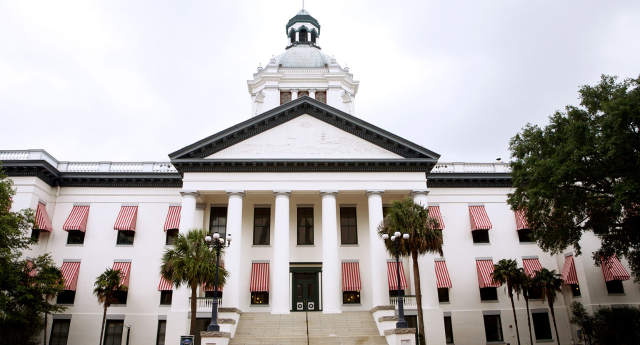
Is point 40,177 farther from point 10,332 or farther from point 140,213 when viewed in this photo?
point 10,332

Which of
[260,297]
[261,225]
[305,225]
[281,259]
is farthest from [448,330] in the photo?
[261,225]

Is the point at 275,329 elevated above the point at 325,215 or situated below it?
below

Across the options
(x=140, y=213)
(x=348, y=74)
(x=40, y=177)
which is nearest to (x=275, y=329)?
(x=140, y=213)

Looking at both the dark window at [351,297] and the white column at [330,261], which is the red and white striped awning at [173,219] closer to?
the white column at [330,261]

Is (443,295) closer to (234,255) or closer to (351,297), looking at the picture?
(351,297)

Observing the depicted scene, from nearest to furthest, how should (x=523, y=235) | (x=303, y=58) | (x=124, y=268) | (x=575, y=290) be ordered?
1. (x=124, y=268)
2. (x=575, y=290)
3. (x=523, y=235)
4. (x=303, y=58)

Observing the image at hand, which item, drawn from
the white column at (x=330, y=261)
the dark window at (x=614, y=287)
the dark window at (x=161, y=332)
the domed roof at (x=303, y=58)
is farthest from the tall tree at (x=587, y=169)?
the domed roof at (x=303, y=58)

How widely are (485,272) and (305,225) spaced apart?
12.5m

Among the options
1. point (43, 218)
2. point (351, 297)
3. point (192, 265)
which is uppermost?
point (43, 218)

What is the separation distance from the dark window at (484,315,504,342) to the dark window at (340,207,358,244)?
10.1 m

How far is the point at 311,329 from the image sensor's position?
23.9 meters

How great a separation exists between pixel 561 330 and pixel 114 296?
2866 cm

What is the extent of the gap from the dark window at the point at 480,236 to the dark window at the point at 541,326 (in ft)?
18.6

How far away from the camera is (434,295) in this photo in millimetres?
26500
